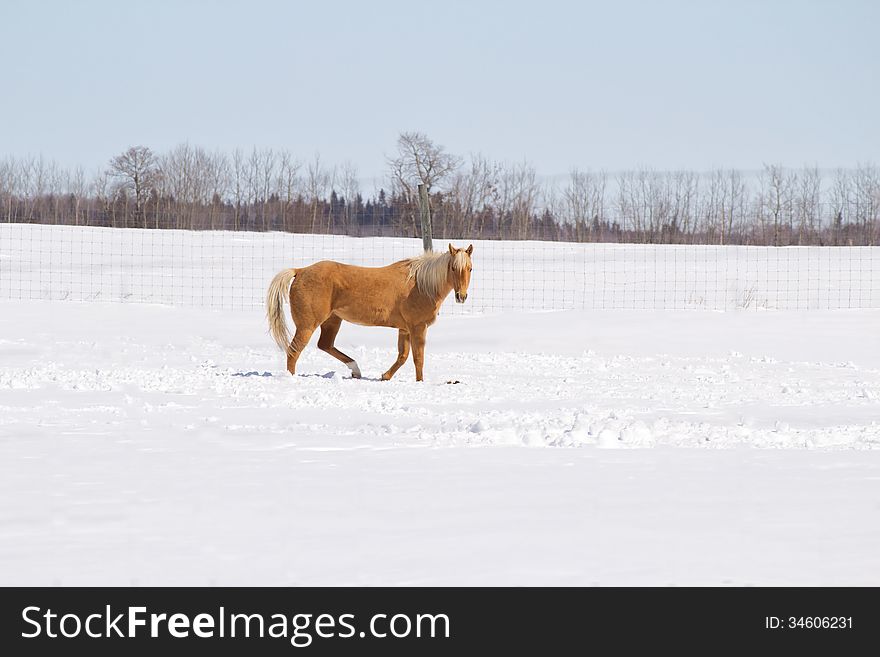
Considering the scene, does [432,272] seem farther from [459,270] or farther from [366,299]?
[366,299]

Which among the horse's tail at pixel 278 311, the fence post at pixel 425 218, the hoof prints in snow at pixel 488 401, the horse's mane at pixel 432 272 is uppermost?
the fence post at pixel 425 218

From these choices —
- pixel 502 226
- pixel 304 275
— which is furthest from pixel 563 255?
pixel 304 275

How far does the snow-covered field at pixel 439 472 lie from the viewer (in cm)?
290

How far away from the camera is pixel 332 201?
36375mm

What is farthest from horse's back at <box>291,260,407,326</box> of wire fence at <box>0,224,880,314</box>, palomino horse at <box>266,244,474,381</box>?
wire fence at <box>0,224,880,314</box>

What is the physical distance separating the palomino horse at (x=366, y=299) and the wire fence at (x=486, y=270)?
938cm

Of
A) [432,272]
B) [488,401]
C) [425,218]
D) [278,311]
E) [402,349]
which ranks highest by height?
[425,218]

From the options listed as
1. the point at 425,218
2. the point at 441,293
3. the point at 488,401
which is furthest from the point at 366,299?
the point at 425,218

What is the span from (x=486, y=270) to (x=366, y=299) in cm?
1715

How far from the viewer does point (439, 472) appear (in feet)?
14.6

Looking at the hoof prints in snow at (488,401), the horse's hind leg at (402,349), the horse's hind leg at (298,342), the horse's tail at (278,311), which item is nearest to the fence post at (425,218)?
the hoof prints in snow at (488,401)

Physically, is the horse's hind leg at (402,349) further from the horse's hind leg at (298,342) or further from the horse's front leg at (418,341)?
the horse's hind leg at (298,342)
